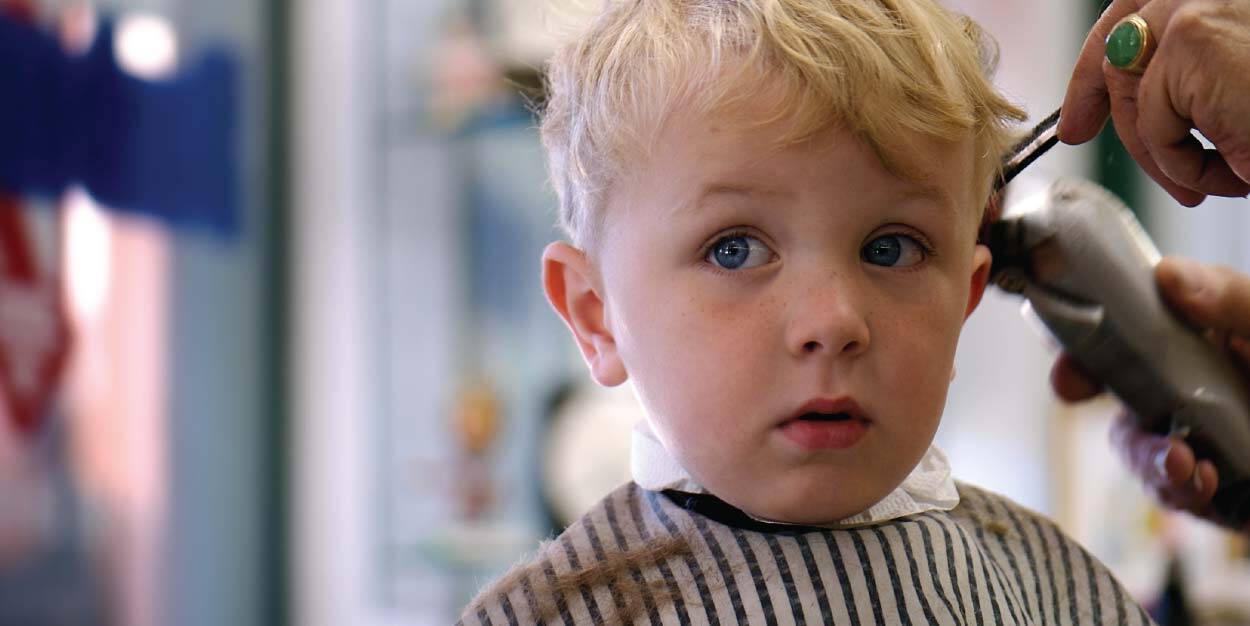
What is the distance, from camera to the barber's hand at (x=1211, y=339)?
111 cm

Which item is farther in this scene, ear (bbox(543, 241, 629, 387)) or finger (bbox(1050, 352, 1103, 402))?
finger (bbox(1050, 352, 1103, 402))

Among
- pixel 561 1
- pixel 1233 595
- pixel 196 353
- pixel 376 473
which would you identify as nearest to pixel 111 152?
pixel 196 353

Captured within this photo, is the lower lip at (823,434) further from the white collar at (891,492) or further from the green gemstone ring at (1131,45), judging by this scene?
the green gemstone ring at (1131,45)

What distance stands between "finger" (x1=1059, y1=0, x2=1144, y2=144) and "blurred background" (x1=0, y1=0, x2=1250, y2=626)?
120cm

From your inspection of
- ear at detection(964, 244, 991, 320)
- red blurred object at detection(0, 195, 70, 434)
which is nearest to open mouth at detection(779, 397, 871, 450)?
ear at detection(964, 244, 991, 320)

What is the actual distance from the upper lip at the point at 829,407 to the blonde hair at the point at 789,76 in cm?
16

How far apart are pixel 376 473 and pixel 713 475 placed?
2.24m

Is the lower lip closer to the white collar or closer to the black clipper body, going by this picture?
the white collar

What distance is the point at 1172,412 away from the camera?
1110 mm

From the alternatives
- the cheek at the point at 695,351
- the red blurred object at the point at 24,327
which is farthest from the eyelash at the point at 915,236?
the red blurred object at the point at 24,327

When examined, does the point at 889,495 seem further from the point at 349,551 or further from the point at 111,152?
the point at 349,551

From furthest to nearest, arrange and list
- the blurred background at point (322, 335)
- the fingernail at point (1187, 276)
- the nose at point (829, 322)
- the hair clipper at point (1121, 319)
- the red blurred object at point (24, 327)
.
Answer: the blurred background at point (322, 335) < the red blurred object at point (24, 327) < the fingernail at point (1187, 276) < the hair clipper at point (1121, 319) < the nose at point (829, 322)

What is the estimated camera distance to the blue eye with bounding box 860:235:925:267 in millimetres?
825

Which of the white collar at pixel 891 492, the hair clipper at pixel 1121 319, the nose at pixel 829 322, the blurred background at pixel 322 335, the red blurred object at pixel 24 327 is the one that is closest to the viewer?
the nose at pixel 829 322
